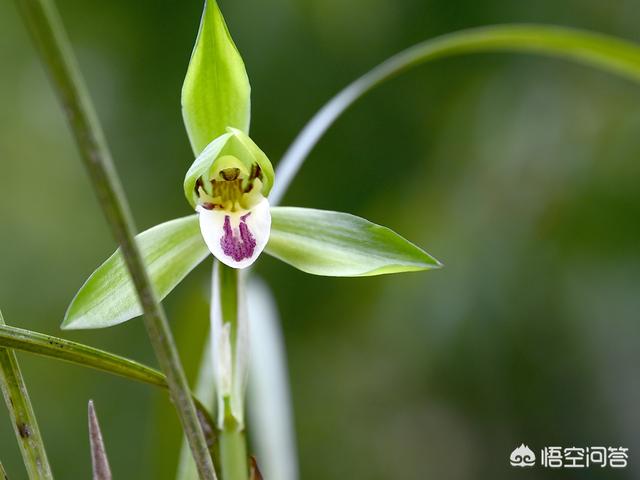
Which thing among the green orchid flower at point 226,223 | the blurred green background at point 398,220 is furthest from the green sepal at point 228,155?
the blurred green background at point 398,220

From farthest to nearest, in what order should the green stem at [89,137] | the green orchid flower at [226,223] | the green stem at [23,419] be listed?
the green orchid flower at [226,223] < the green stem at [23,419] < the green stem at [89,137]

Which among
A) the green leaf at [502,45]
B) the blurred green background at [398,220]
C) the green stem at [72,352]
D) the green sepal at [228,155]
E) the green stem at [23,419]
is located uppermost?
the blurred green background at [398,220]


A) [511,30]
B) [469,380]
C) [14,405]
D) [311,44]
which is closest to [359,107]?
[311,44]

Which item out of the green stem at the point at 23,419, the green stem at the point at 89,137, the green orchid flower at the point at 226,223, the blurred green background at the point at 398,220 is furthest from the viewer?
the blurred green background at the point at 398,220

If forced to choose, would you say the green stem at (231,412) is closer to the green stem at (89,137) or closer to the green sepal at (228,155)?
the green sepal at (228,155)

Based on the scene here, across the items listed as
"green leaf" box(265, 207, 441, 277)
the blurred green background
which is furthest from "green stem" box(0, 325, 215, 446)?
the blurred green background

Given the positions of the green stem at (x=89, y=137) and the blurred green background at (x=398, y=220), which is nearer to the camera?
the green stem at (x=89, y=137)
